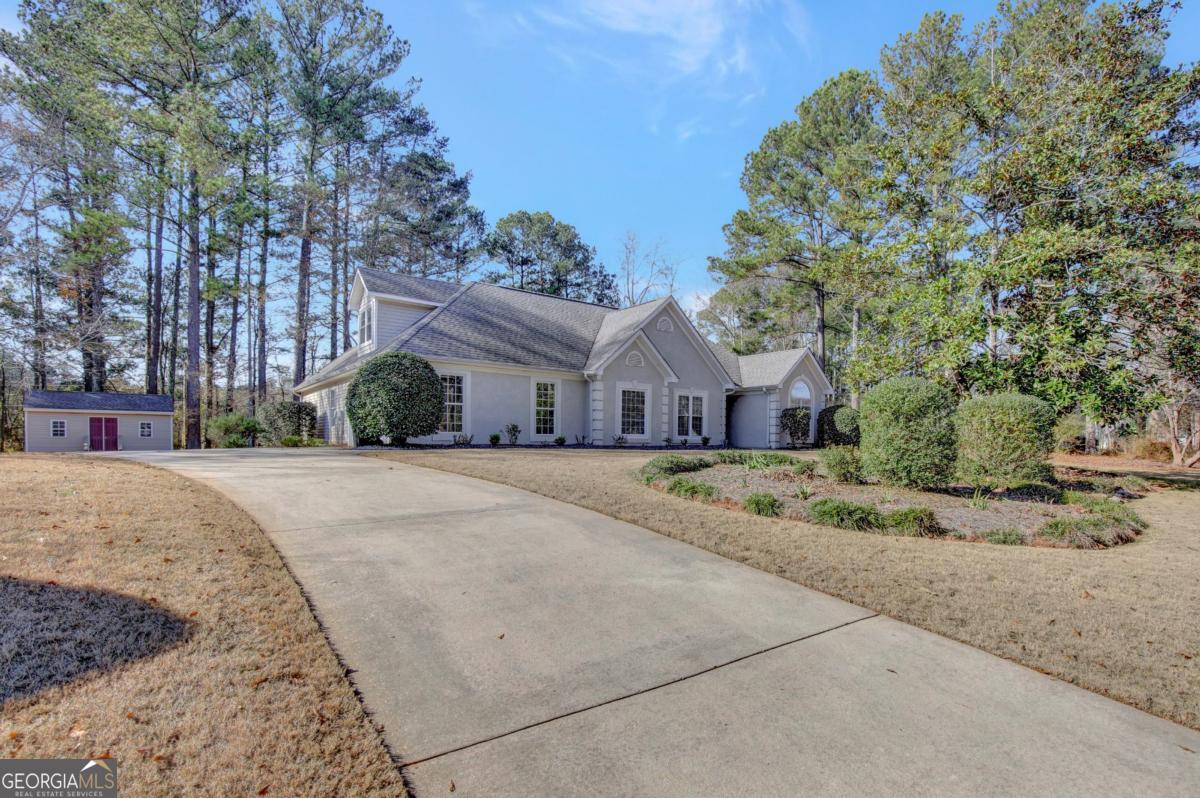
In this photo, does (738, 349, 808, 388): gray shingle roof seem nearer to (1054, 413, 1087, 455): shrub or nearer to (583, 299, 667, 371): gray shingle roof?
(583, 299, 667, 371): gray shingle roof

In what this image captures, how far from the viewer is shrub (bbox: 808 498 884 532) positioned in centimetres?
630

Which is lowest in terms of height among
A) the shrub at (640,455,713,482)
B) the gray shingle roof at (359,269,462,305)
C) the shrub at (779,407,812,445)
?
the shrub at (640,455,713,482)

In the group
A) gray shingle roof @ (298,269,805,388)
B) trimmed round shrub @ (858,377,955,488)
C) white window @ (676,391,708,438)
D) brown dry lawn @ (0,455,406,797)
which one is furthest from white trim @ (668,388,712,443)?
brown dry lawn @ (0,455,406,797)

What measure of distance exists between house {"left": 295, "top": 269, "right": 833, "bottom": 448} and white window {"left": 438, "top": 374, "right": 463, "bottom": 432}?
0.10ft

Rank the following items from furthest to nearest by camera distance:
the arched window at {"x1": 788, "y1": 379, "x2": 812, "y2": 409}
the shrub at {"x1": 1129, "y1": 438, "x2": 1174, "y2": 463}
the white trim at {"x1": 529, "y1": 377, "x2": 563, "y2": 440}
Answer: the arched window at {"x1": 788, "y1": 379, "x2": 812, "y2": 409} < the shrub at {"x1": 1129, "y1": 438, "x2": 1174, "y2": 463} < the white trim at {"x1": 529, "y1": 377, "x2": 563, "y2": 440}

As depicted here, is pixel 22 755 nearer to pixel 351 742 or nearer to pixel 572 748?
pixel 351 742

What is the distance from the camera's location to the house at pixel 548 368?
54.1 feet

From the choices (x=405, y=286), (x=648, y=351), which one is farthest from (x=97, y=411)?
(x=648, y=351)

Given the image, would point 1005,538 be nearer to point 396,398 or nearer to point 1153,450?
point 396,398

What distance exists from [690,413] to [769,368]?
5.31m

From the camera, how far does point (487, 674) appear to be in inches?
115

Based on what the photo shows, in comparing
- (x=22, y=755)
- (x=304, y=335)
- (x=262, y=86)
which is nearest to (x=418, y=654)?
(x=22, y=755)

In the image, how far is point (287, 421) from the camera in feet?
66.8

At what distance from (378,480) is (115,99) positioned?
79.6 feet
